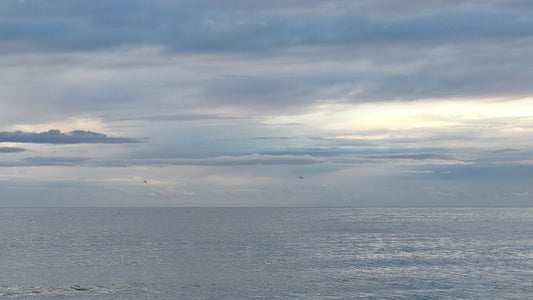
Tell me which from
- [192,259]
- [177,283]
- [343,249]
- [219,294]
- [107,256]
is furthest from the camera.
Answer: [343,249]

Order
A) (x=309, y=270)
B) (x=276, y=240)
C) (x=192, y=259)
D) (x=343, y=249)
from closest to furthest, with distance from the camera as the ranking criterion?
1. (x=309, y=270)
2. (x=192, y=259)
3. (x=343, y=249)
4. (x=276, y=240)

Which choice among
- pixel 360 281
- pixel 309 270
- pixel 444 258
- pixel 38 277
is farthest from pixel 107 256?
pixel 444 258

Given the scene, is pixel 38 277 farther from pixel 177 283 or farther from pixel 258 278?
pixel 258 278

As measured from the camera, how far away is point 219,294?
2953 inches

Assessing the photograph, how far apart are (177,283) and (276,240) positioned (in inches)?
2917

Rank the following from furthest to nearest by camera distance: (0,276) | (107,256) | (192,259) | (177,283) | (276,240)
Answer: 1. (276,240)
2. (107,256)
3. (192,259)
4. (0,276)
5. (177,283)

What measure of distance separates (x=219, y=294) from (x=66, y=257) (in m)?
51.4

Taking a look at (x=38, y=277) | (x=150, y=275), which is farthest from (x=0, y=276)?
(x=150, y=275)

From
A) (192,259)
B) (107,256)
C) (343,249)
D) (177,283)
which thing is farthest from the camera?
(343,249)

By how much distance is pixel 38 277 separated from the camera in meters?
87.8

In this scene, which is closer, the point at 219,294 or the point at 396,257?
the point at 219,294

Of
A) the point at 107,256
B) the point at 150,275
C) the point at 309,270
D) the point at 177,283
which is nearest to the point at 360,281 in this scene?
the point at 309,270

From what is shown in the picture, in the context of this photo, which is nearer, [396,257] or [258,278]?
[258,278]

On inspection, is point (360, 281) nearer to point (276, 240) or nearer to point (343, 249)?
point (343, 249)
